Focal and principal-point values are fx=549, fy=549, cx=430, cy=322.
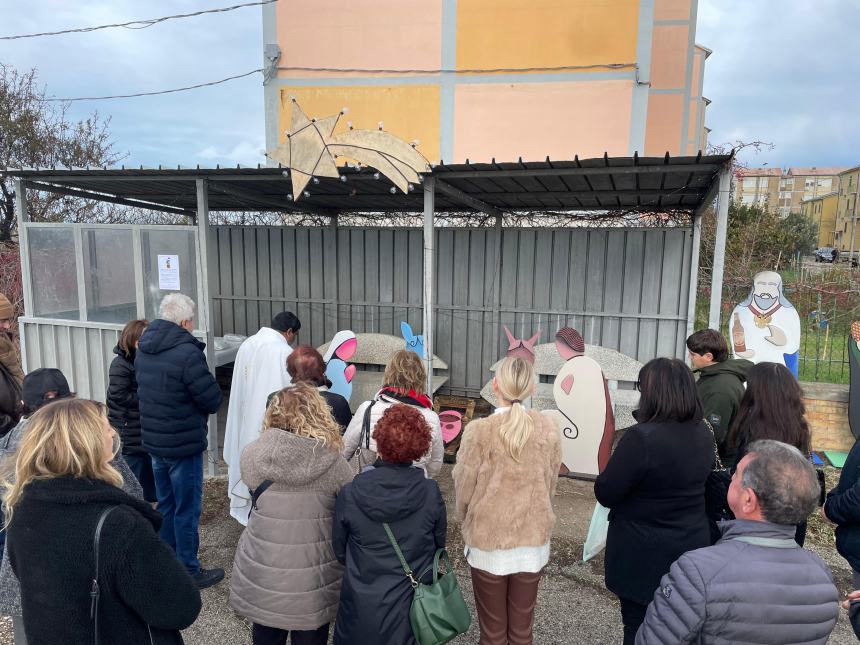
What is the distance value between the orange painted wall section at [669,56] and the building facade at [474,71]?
23.0 ft

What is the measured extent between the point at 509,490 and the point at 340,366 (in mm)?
2717

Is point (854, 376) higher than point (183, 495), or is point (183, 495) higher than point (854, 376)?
point (854, 376)

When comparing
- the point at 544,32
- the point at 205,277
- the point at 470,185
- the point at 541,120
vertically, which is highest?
the point at 544,32

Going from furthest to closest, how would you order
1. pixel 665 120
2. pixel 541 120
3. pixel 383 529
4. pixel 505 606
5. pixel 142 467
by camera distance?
pixel 665 120, pixel 541 120, pixel 142 467, pixel 505 606, pixel 383 529

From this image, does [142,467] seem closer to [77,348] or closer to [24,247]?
[77,348]

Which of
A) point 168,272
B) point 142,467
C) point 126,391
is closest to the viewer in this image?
point 126,391

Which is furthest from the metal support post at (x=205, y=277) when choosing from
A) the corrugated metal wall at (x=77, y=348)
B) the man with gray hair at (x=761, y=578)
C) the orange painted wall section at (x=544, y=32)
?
the orange painted wall section at (x=544, y=32)

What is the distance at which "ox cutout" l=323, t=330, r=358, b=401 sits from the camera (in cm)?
491

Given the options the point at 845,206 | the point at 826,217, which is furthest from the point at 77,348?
the point at 826,217

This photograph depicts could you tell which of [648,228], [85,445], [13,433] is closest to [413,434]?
[85,445]

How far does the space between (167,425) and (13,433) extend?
0.90 m

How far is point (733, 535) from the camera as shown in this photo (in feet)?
5.26

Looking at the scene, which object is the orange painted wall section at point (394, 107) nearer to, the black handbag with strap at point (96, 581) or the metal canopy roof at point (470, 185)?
the metal canopy roof at point (470, 185)

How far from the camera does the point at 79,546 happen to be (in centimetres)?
163
